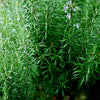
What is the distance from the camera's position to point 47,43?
2.40m

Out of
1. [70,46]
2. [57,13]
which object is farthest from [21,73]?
[57,13]

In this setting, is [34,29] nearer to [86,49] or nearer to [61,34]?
[61,34]

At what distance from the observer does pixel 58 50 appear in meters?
2.46

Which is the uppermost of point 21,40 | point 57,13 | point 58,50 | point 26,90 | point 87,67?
point 57,13

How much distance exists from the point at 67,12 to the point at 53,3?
0.22 m

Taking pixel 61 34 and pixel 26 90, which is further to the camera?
pixel 61 34

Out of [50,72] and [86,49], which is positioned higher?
[86,49]

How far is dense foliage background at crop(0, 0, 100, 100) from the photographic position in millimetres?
1841

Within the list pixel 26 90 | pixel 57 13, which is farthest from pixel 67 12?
pixel 26 90

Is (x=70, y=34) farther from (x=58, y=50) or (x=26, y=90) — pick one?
(x=26, y=90)

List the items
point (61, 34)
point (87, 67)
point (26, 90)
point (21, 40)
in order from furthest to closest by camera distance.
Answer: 1. point (61, 34)
2. point (87, 67)
3. point (26, 90)
4. point (21, 40)

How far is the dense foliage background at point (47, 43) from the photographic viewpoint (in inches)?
72.5

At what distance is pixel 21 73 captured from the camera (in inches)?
73.4

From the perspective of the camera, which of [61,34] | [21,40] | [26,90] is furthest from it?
[61,34]
